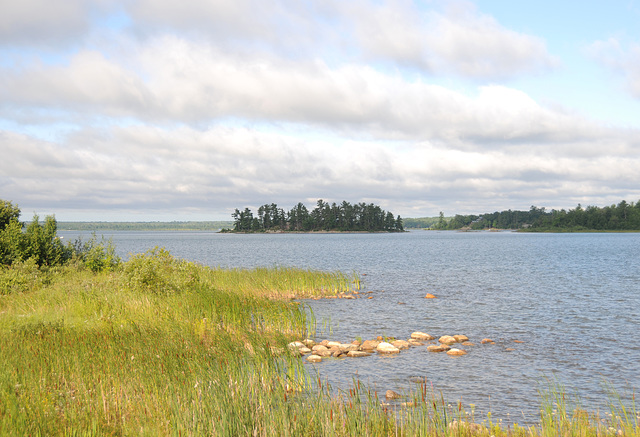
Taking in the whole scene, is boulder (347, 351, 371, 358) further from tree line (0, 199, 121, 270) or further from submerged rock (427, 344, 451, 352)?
tree line (0, 199, 121, 270)

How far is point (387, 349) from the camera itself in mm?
18016

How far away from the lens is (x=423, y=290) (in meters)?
37.9

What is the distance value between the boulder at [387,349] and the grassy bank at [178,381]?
3623 millimetres

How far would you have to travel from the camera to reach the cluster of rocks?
57.1 feet

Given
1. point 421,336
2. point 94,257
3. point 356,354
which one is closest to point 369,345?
point 356,354

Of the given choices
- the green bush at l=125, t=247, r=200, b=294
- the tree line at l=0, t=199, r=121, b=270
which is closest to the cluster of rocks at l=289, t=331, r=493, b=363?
Answer: the green bush at l=125, t=247, r=200, b=294

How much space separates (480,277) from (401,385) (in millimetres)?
37086

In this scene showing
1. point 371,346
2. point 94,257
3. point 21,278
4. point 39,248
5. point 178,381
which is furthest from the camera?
point 94,257

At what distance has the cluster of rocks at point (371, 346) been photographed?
57.1 feet

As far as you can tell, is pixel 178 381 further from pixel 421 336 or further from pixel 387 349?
pixel 421 336

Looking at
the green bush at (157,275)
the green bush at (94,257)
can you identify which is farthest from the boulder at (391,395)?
the green bush at (94,257)

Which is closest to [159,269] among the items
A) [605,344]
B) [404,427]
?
[404,427]

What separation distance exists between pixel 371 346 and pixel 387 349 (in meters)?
0.75

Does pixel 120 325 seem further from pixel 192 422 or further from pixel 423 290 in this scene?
pixel 423 290
